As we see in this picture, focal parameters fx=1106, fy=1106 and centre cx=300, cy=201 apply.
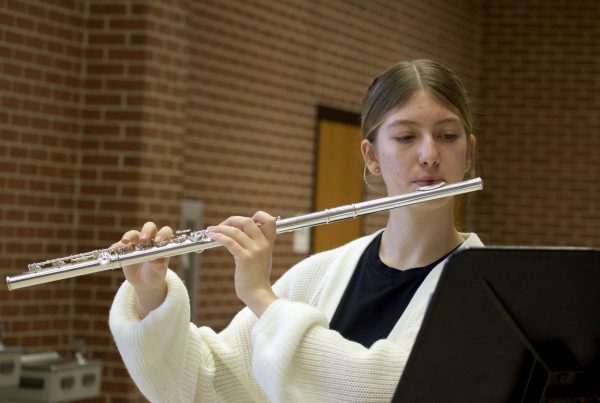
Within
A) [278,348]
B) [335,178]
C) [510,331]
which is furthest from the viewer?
[335,178]

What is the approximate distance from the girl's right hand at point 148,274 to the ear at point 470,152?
0.62 metres

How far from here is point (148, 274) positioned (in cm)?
216

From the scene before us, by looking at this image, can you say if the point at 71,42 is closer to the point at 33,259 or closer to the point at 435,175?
the point at 33,259

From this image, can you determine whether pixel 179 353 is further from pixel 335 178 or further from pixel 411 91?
pixel 335 178

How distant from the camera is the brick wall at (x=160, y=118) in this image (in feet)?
16.2

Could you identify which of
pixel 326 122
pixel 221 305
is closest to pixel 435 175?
pixel 221 305

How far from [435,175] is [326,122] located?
18.1 feet

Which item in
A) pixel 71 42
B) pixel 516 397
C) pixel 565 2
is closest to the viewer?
pixel 516 397

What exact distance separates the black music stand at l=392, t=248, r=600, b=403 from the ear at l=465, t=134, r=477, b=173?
568 mm

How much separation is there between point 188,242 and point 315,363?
1.34ft

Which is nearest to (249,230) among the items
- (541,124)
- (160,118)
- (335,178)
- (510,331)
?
(510,331)

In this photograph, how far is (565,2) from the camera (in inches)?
383

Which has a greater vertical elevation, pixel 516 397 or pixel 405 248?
pixel 405 248

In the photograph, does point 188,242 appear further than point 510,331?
Yes
